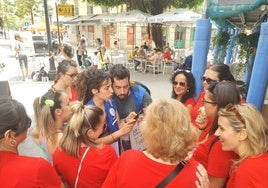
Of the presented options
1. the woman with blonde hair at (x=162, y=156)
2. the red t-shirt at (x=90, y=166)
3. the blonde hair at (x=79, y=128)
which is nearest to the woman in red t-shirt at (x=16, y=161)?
the red t-shirt at (x=90, y=166)

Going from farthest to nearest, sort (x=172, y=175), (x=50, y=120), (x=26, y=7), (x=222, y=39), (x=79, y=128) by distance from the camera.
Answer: (x=26, y=7), (x=222, y=39), (x=50, y=120), (x=79, y=128), (x=172, y=175)

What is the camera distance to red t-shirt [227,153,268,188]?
1.38m

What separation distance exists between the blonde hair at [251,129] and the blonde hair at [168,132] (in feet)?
1.27

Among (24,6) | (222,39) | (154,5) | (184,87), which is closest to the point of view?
(184,87)

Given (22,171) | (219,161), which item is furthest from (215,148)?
(22,171)

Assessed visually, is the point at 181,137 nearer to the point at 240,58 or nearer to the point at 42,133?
the point at 42,133

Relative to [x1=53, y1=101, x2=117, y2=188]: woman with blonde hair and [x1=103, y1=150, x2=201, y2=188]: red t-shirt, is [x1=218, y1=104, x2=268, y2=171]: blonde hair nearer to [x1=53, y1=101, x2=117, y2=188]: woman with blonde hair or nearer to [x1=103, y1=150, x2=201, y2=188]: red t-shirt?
[x1=103, y1=150, x2=201, y2=188]: red t-shirt

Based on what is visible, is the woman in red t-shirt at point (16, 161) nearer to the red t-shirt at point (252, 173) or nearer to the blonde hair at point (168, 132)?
the blonde hair at point (168, 132)

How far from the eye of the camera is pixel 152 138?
1.42 metres

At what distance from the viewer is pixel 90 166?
1723 millimetres

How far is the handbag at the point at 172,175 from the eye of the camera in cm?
129

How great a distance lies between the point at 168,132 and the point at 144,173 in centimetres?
26

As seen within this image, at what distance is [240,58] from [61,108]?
4.07 m

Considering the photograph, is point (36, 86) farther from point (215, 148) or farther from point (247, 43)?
point (215, 148)
